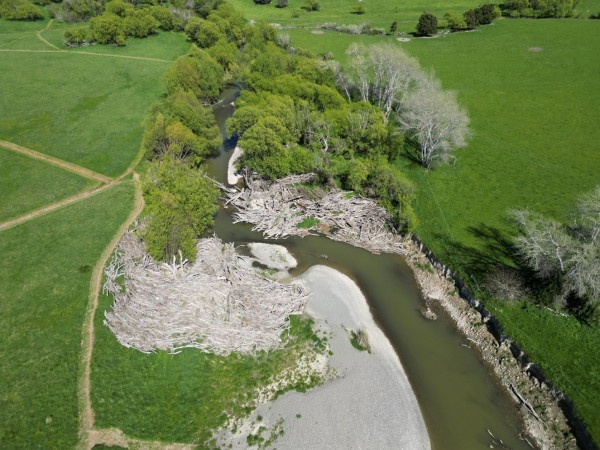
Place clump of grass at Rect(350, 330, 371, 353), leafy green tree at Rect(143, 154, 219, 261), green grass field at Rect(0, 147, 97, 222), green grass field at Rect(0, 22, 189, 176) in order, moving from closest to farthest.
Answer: clump of grass at Rect(350, 330, 371, 353)
leafy green tree at Rect(143, 154, 219, 261)
green grass field at Rect(0, 147, 97, 222)
green grass field at Rect(0, 22, 189, 176)

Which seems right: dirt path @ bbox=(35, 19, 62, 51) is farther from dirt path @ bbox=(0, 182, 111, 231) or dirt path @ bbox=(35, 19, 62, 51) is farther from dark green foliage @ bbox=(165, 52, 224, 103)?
dirt path @ bbox=(0, 182, 111, 231)

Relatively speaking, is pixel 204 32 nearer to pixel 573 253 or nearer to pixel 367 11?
pixel 367 11

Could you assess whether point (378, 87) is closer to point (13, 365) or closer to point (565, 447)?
point (565, 447)

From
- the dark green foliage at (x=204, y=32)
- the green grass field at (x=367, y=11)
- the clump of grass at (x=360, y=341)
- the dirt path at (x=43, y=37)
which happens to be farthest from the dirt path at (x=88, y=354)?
the green grass field at (x=367, y=11)

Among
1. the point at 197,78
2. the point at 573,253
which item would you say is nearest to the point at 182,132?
the point at 197,78

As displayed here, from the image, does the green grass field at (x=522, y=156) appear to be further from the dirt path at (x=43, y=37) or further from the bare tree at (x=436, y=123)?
the dirt path at (x=43, y=37)

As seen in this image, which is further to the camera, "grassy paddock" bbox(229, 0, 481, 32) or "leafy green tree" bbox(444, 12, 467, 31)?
"grassy paddock" bbox(229, 0, 481, 32)

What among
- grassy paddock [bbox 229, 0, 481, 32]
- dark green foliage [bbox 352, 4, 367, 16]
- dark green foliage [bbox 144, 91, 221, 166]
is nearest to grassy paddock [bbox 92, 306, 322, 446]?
dark green foliage [bbox 144, 91, 221, 166]

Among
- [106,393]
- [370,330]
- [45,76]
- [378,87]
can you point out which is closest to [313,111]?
[378,87]
